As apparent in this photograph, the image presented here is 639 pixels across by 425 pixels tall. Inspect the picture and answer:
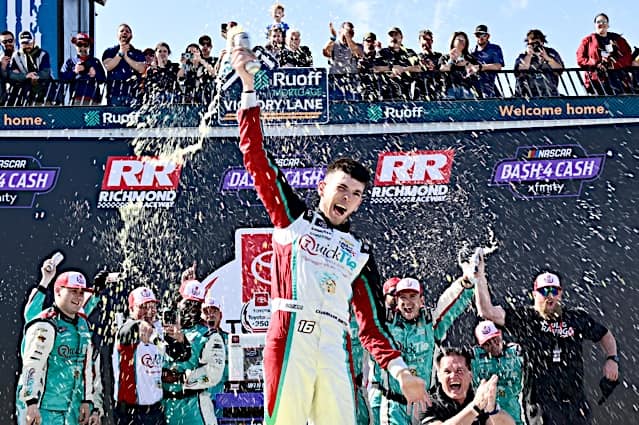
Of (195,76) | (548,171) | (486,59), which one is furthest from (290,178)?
(548,171)

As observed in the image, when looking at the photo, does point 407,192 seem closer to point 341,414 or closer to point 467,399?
point 467,399

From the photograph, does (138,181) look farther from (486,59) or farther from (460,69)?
(486,59)

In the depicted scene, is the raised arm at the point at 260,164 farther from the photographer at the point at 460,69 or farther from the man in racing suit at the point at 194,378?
the photographer at the point at 460,69

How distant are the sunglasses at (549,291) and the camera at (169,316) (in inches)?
136

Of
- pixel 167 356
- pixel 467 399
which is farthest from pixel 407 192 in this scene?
pixel 467 399

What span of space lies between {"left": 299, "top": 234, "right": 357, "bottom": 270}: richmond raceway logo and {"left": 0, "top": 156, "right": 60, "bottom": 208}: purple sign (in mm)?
6180

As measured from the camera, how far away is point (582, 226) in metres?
9.91

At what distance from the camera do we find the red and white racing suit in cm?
462

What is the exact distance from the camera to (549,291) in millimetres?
8109

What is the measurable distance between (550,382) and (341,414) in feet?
11.7

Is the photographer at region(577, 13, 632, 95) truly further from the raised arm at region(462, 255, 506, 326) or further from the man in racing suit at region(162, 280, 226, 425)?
the man in racing suit at region(162, 280, 226, 425)

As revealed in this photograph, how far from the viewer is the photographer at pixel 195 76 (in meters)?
10.3

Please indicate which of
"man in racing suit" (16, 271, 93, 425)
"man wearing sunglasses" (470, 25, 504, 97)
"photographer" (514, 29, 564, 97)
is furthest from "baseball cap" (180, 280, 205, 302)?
"photographer" (514, 29, 564, 97)

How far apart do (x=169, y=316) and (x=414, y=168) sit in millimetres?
2922
